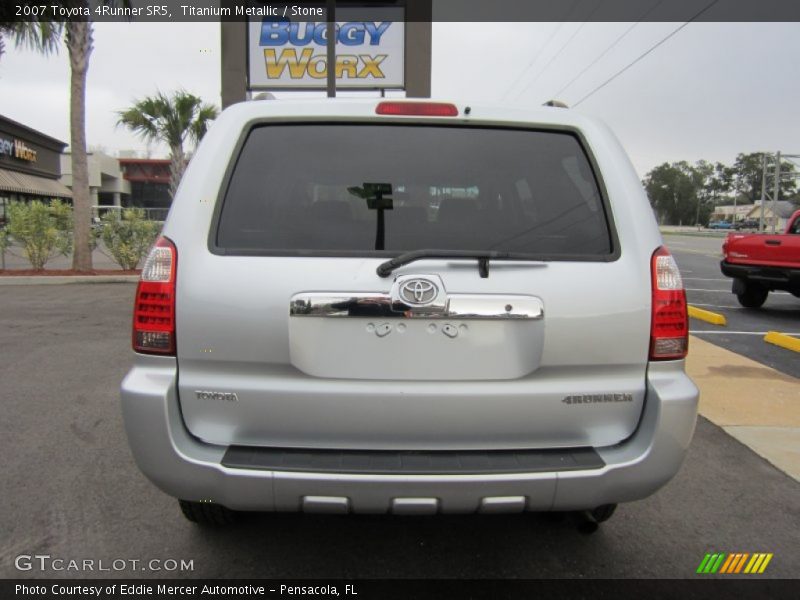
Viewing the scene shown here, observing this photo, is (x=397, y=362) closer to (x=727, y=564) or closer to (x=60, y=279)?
(x=727, y=564)

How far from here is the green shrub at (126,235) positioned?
13.4 m

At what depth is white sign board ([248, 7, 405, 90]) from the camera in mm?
12336

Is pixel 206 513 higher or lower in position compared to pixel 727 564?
higher

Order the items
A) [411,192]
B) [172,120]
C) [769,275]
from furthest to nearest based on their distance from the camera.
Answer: [172,120] → [769,275] → [411,192]

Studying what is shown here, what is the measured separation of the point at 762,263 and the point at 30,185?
38.3 metres

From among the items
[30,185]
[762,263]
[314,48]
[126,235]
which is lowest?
[762,263]

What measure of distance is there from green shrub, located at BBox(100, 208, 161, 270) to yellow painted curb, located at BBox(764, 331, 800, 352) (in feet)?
40.2

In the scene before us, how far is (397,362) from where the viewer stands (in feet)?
6.64

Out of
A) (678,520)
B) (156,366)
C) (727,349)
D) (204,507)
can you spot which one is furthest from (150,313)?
(727,349)

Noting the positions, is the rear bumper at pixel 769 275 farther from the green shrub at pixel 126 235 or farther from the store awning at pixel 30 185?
the store awning at pixel 30 185

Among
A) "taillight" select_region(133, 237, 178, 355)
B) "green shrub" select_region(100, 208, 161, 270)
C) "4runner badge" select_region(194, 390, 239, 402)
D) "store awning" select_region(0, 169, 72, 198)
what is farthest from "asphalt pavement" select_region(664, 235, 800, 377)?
"store awning" select_region(0, 169, 72, 198)

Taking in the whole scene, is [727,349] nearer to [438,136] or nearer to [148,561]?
[438,136]

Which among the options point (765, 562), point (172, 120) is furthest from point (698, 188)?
point (765, 562)

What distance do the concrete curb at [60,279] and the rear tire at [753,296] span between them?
1188cm
